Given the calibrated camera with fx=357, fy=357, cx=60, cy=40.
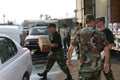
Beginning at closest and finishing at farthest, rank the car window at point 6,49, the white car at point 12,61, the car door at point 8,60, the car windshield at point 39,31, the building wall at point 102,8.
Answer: the car door at point 8,60 → the white car at point 12,61 → the car window at point 6,49 → the building wall at point 102,8 → the car windshield at point 39,31

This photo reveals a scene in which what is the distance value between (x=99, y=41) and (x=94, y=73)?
1.86 ft

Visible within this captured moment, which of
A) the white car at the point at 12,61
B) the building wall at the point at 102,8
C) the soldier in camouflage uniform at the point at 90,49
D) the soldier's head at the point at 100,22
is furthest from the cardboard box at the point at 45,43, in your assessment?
the building wall at the point at 102,8

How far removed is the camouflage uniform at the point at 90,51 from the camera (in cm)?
615

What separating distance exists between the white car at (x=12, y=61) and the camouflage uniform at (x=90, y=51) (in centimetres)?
120

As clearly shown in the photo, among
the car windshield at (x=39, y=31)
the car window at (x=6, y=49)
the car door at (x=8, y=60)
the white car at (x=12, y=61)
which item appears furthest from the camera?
the car windshield at (x=39, y=31)

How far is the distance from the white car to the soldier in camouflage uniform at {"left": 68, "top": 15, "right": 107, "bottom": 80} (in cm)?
120

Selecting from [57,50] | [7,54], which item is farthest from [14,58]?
[57,50]

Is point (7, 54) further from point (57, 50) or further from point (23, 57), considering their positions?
point (57, 50)

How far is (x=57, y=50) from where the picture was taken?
975 centimetres

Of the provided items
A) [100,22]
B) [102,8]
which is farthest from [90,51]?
[102,8]

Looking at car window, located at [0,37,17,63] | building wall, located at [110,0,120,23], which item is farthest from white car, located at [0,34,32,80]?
building wall, located at [110,0,120,23]

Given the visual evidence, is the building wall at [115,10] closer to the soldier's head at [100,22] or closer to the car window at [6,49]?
the soldier's head at [100,22]

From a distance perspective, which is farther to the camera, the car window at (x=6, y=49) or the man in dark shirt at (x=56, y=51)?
the man in dark shirt at (x=56, y=51)

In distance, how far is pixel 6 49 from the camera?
677cm
